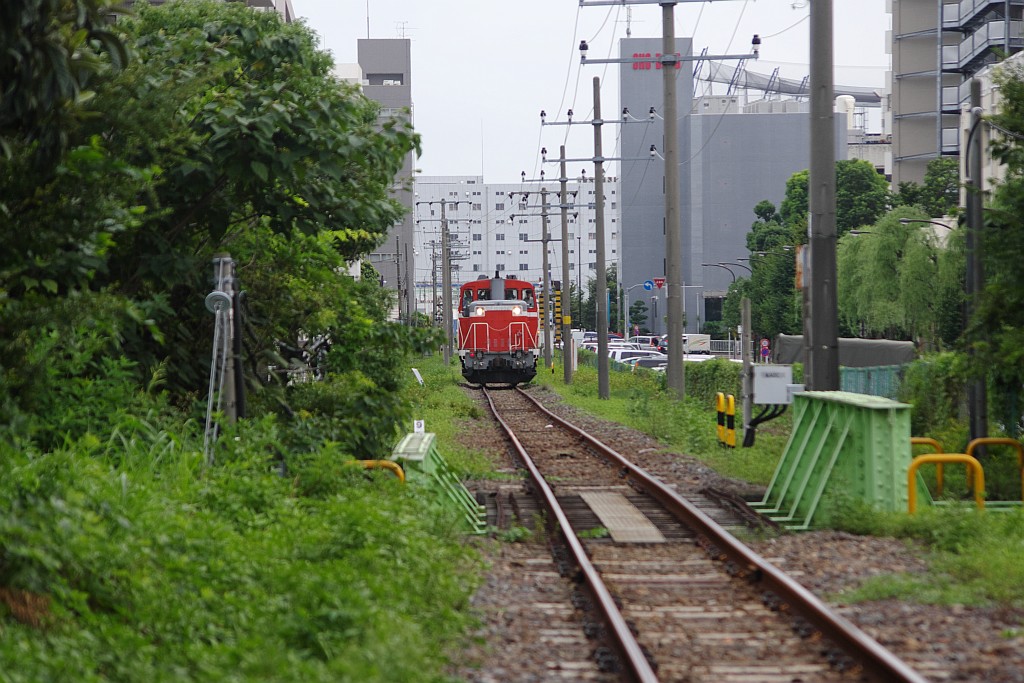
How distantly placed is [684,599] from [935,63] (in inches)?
2748

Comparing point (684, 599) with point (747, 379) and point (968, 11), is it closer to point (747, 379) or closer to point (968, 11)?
point (747, 379)

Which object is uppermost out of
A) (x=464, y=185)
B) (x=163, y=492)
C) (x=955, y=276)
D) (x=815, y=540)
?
(x=464, y=185)

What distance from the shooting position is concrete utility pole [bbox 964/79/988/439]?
1408 centimetres

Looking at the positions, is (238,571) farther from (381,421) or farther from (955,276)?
(955,276)

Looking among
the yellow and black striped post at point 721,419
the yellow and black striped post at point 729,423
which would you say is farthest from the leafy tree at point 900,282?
the yellow and black striped post at point 729,423

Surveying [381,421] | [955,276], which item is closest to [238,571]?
[381,421]

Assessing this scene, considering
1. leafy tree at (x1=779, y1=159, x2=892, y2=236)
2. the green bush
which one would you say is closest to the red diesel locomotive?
the green bush

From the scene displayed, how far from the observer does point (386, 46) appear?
Answer: 11038 cm

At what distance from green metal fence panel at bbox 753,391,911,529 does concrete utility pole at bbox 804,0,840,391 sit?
75 cm

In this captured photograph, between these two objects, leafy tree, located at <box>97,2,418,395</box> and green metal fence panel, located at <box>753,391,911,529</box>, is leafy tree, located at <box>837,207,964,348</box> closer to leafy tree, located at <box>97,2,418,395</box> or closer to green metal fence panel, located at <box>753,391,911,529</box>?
green metal fence panel, located at <box>753,391,911,529</box>

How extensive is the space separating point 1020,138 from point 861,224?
203 ft

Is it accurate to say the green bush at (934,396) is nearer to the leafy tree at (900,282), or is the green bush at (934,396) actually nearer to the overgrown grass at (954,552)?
the overgrown grass at (954,552)

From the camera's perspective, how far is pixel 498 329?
132 feet

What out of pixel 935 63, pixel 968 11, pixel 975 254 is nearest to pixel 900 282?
pixel 968 11
